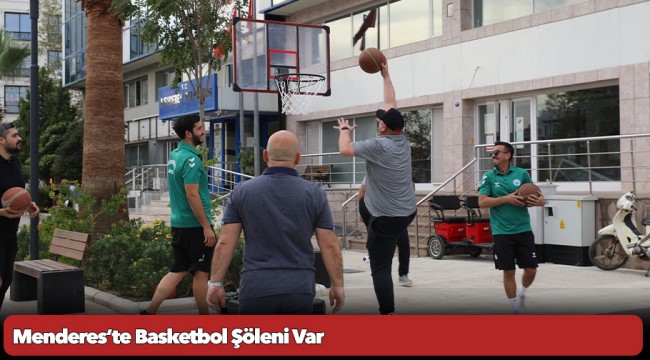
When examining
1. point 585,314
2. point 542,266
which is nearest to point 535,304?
point 585,314

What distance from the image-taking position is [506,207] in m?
7.95

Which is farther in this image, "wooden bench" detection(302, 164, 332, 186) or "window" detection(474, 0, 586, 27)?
"wooden bench" detection(302, 164, 332, 186)

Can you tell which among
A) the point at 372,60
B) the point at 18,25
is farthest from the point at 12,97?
the point at 372,60

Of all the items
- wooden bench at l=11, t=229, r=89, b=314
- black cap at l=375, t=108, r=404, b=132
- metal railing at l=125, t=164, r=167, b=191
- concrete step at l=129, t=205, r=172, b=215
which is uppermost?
black cap at l=375, t=108, r=404, b=132

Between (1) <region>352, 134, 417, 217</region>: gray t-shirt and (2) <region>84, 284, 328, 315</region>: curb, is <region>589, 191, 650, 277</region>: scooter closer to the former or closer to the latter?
(1) <region>352, 134, 417, 217</region>: gray t-shirt

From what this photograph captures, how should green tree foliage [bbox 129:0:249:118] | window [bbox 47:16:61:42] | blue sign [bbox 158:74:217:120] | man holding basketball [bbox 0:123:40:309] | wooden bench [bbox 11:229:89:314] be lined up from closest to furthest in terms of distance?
man holding basketball [bbox 0:123:40:309] → wooden bench [bbox 11:229:89:314] → green tree foliage [bbox 129:0:249:118] → blue sign [bbox 158:74:217:120] → window [bbox 47:16:61:42]

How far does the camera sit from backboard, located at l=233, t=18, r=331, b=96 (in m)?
18.7

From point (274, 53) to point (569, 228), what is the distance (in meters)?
9.18

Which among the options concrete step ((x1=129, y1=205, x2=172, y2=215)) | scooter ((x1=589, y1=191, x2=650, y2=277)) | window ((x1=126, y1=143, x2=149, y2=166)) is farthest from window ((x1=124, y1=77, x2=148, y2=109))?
scooter ((x1=589, y1=191, x2=650, y2=277))

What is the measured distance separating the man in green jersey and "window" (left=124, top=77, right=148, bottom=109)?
31027 mm

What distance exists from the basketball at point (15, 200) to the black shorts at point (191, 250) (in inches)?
53.0

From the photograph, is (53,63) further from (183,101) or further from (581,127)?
(581,127)

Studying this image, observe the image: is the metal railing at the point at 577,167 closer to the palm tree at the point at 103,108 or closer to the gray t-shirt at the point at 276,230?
the palm tree at the point at 103,108

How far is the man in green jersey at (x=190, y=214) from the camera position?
23.0 ft
